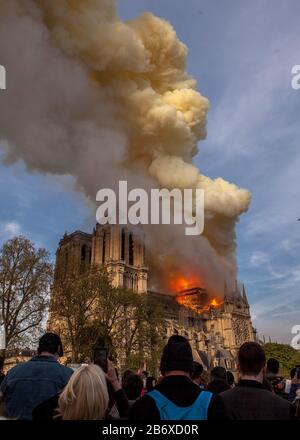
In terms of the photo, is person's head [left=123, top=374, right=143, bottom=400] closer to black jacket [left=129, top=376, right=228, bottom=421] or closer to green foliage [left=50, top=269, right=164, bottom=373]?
black jacket [left=129, top=376, right=228, bottom=421]

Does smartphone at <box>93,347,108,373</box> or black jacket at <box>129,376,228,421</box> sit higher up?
smartphone at <box>93,347,108,373</box>

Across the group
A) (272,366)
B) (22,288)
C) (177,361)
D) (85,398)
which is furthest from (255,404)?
(22,288)

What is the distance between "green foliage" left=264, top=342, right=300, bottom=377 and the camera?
90000 mm

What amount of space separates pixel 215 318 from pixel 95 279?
6436cm

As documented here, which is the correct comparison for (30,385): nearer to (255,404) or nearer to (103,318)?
(255,404)

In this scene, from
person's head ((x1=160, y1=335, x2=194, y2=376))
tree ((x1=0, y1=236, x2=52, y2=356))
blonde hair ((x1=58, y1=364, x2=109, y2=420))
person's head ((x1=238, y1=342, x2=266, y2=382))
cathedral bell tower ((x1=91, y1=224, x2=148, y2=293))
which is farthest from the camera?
cathedral bell tower ((x1=91, y1=224, x2=148, y2=293))

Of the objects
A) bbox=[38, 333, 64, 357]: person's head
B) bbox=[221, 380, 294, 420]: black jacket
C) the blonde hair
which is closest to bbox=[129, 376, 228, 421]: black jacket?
the blonde hair

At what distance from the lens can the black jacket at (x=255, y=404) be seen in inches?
152

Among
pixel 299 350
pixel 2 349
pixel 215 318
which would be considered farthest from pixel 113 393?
pixel 299 350

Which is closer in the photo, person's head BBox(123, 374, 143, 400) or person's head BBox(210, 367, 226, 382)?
person's head BBox(123, 374, 143, 400)

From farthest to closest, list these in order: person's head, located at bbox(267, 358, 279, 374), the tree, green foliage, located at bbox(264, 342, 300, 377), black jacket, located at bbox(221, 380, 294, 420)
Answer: green foliage, located at bbox(264, 342, 300, 377) < the tree < person's head, located at bbox(267, 358, 279, 374) < black jacket, located at bbox(221, 380, 294, 420)

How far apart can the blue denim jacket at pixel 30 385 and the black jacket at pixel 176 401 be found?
171 cm

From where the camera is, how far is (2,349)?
28125mm

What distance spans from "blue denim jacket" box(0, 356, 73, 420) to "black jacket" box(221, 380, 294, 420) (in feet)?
6.43
